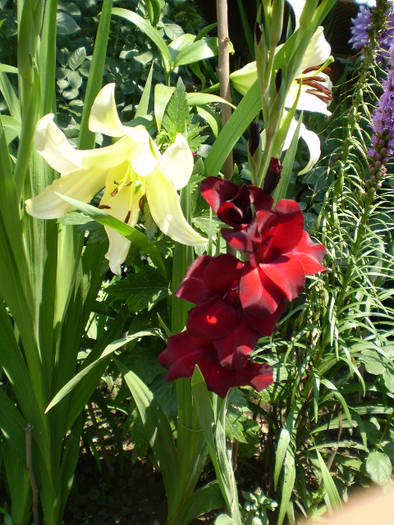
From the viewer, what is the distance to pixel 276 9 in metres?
0.70

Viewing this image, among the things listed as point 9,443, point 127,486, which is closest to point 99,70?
point 9,443

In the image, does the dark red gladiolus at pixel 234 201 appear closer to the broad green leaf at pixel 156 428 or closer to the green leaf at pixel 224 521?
the broad green leaf at pixel 156 428

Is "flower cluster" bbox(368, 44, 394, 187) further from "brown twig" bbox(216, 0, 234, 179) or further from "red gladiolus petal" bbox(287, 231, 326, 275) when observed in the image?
"red gladiolus petal" bbox(287, 231, 326, 275)

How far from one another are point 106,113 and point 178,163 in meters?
0.14

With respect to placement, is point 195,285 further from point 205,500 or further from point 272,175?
point 205,500

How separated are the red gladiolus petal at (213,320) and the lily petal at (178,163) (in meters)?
0.19

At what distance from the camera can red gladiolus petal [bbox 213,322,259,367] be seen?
2.40ft

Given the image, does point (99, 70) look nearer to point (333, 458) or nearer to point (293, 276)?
point (293, 276)

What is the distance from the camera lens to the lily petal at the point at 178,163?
81 cm

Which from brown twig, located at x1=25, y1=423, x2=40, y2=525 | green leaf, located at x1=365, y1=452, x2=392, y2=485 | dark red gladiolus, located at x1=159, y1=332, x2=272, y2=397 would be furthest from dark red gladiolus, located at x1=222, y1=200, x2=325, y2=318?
green leaf, located at x1=365, y1=452, x2=392, y2=485

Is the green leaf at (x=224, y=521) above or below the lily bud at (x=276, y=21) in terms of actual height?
below

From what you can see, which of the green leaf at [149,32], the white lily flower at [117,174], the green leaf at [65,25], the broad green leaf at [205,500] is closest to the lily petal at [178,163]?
the white lily flower at [117,174]

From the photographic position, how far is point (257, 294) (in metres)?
0.70

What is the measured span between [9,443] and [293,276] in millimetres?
818
